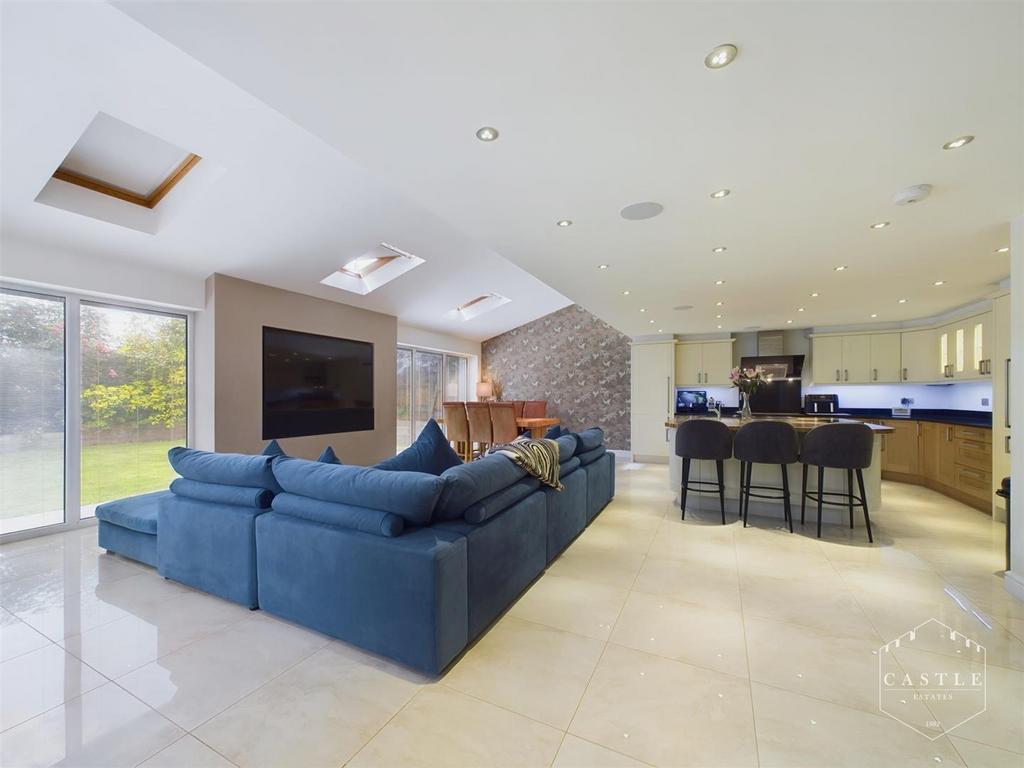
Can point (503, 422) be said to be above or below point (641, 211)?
below

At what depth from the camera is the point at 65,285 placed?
377cm

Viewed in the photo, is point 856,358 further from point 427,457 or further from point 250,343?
point 250,343

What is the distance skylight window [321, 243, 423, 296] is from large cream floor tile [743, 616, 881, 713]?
517cm

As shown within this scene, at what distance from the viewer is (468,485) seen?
2098 millimetres

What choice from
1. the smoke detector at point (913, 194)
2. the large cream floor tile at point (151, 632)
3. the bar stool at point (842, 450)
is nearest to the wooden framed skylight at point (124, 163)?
the large cream floor tile at point (151, 632)

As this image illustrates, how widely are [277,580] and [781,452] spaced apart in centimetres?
396

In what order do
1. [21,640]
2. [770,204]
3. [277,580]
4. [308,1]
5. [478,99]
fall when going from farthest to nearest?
[770,204] → [277,580] → [21,640] → [478,99] → [308,1]

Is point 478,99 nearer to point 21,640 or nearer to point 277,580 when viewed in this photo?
point 277,580

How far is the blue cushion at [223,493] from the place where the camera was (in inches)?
95.0

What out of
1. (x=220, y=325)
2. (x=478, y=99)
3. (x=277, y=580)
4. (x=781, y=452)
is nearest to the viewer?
(x=478, y=99)

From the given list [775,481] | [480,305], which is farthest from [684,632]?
[480,305]

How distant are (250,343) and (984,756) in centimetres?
602

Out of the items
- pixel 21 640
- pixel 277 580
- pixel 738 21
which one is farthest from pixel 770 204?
pixel 21 640

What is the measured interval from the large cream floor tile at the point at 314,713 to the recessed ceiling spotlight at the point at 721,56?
2.64 m
